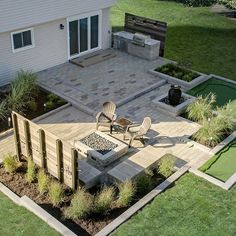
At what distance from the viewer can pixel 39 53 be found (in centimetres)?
1823

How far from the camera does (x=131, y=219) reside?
10.3 meters

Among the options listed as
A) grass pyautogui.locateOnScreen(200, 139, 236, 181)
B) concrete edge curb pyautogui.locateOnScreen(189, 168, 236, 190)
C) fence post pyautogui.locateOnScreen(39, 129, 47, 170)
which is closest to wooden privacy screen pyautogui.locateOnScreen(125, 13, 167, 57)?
grass pyautogui.locateOnScreen(200, 139, 236, 181)

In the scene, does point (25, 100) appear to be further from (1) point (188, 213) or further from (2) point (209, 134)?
(1) point (188, 213)

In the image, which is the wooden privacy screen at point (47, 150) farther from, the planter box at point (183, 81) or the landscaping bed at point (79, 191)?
the planter box at point (183, 81)

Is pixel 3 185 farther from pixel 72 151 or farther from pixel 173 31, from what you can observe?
pixel 173 31

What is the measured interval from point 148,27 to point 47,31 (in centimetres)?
611

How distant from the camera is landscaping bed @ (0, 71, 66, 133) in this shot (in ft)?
48.2

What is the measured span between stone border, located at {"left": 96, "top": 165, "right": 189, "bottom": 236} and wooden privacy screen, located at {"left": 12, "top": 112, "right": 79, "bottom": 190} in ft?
5.38

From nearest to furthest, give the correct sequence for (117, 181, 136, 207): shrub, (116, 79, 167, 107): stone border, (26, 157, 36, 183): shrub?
(117, 181, 136, 207): shrub
(26, 157, 36, 183): shrub
(116, 79, 167, 107): stone border

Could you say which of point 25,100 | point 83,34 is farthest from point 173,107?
point 83,34

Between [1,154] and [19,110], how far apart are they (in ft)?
8.59

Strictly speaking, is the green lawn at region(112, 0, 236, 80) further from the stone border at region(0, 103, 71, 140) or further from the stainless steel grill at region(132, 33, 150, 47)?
the stone border at region(0, 103, 71, 140)

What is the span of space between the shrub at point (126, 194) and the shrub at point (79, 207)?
0.87 m

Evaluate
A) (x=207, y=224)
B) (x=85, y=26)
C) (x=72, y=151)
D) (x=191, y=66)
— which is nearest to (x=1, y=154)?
(x=72, y=151)
